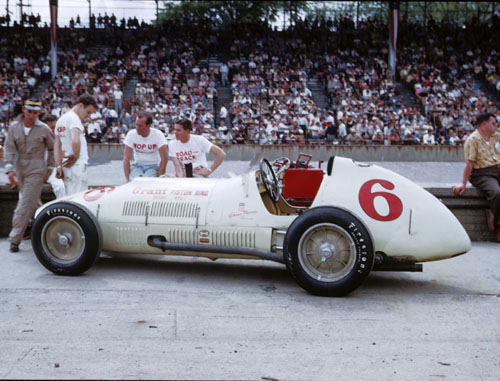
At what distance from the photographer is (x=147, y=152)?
770cm

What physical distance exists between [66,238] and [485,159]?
16.5 ft

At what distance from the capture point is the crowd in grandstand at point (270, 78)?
23.3 m

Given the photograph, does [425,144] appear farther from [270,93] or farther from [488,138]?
[488,138]

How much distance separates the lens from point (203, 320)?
15.3 feet

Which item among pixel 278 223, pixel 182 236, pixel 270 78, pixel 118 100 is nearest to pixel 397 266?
pixel 278 223

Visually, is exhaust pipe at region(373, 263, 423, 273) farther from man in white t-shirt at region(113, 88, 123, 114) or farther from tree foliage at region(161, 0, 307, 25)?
tree foliage at region(161, 0, 307, 25)

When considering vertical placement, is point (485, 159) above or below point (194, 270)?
above

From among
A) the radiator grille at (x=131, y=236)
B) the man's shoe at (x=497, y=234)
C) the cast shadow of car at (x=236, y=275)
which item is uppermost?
the radiator grille at (x=131, y=236)

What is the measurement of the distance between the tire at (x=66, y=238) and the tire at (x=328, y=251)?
71.0 inches

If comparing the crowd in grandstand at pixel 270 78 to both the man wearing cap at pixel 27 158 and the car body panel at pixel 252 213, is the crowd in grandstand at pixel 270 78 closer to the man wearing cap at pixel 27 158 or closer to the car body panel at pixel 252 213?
the man wearing cap at pixel 27 158

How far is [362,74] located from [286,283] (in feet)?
83.5

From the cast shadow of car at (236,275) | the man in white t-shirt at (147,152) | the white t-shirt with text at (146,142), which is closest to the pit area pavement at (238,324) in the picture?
the cast shadow of car at (236,275)

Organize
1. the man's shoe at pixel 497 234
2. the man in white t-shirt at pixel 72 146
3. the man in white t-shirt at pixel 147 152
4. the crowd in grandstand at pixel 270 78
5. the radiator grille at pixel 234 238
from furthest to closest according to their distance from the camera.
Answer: the crowd in grandstand at pixel 270 78, the man's shoe at pixel 497 234, the man in white t-shirt at pixel 147 152, the man in white t-shirt at pixel 72 146, the radiator grille at pixel 234 238

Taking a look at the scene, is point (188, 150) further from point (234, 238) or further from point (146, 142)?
point (234, 238)
